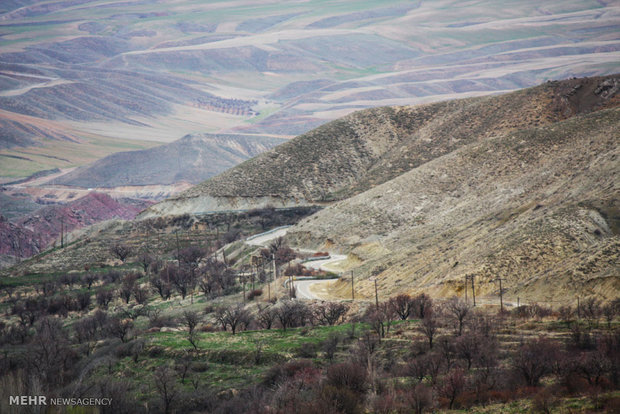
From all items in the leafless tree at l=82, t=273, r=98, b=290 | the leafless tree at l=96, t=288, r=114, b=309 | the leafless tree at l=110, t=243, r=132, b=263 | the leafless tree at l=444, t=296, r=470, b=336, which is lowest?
the leafless tree at l=444, t=296, r=470, b=336

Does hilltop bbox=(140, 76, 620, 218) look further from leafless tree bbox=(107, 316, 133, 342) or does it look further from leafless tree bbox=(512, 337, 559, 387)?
leafless tree bbox=(512, 337, 559, 387)

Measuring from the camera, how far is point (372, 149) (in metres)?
128

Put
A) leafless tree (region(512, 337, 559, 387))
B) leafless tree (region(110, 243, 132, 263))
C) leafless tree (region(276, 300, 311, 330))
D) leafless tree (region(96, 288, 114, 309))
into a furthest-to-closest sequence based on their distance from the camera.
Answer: leafless tree (region(110, 243, 132, 263))
leafless tree (region(96, 288, 114, 309))
leafless tree (region(276, 300, 311, 330))
leafless tree (region(512, 337, 559, 387))

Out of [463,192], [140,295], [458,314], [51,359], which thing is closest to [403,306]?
[458,314]

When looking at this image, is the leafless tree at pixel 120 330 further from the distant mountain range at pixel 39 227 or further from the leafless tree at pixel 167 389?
the distant mountain range at pixel 39 227

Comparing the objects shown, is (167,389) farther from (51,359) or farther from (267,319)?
(267,319)

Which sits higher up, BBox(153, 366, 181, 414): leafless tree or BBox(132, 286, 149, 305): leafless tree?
BBox(132, 286, 149, 305): leafless tree

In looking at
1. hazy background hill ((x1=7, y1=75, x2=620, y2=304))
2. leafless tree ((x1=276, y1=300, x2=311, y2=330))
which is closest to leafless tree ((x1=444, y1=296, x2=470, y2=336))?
hazy background hill ((x1=7, y1=75, x2=620, y2=304))

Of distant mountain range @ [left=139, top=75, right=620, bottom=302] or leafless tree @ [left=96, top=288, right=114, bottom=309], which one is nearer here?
distant mountain range @ [left=139, top=75, right=620, bottom=302]

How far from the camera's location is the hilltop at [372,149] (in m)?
108

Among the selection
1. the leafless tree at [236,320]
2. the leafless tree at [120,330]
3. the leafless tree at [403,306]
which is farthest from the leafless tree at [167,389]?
the leafless tree at [403,306]

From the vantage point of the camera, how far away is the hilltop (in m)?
108

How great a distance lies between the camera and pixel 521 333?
31.4 meters

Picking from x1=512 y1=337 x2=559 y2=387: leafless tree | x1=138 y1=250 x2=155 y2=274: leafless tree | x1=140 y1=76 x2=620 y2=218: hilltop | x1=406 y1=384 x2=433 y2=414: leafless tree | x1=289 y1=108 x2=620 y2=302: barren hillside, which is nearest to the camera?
x1=406 y1=384 x2=433 y2=414: leafless tree
